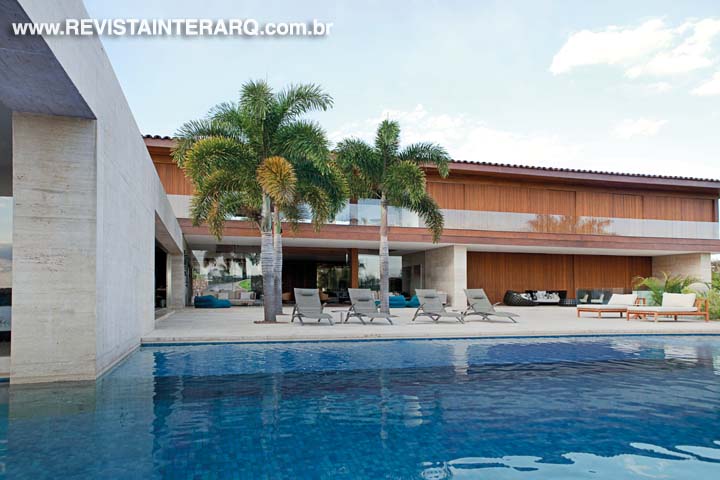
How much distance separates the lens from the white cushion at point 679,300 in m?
15.7

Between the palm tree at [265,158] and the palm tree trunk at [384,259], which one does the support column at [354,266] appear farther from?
the palm tree at [265,158]

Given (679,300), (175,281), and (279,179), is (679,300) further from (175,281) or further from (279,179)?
(175,281)

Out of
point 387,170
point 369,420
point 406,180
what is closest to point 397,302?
point 387,170

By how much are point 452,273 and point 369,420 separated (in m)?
16.9

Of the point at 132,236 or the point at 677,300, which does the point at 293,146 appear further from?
the point at 677,300

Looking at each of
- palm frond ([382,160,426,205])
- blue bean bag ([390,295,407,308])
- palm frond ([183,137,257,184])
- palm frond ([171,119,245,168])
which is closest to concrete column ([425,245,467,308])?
blue bean bag ([390,295,407,308])

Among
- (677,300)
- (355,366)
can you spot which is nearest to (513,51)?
(677,300)

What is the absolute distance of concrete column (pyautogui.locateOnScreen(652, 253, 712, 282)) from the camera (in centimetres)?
2414

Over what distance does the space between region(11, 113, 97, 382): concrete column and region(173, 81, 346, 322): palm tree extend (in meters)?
6.10

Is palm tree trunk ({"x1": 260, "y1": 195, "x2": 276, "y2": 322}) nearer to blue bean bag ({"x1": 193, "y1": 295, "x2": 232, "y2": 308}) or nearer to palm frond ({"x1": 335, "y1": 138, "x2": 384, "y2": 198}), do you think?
palm frond ({"x1": 335, "y1": 138, "x2": 384, "y2": 198})

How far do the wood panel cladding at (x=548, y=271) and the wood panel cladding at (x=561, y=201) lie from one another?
247 centimetres

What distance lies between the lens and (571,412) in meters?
5.27

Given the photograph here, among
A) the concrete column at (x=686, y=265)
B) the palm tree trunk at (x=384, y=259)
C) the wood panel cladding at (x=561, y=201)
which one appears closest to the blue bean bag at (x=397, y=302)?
the wood panel cladding at (x=561, y=201)

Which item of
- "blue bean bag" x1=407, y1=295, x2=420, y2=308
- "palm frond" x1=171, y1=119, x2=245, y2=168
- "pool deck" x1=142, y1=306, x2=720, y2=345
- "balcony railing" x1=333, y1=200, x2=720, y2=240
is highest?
"palm frond" x1=171, y1=119, x2=245, y2=168
